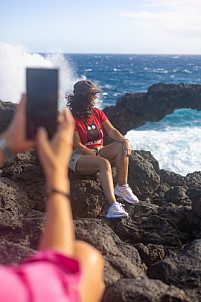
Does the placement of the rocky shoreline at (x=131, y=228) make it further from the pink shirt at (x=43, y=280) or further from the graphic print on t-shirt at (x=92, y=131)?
the pink shirt at (x=43, y=280)

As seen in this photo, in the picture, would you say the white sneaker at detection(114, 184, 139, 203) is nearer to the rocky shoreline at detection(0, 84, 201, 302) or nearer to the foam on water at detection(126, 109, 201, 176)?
the rocky shoreline at detection(0, 84, 201, 302)

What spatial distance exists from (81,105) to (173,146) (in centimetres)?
1100

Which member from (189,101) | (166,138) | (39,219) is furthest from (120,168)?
(166,138)

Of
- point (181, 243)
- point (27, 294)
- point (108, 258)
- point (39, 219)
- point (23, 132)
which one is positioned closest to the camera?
point (27, 294)

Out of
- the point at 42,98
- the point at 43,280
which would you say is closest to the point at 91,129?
the point at 42,98

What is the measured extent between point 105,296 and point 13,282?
47.9 inches

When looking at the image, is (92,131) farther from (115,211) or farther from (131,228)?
(131,228)

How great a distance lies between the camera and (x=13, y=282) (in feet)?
3.08

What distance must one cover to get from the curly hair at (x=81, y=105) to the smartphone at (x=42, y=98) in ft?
7.92

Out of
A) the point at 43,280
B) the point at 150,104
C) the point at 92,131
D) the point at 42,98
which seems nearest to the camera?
the point at 43,280

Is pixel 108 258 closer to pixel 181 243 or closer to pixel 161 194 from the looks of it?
pixel 181 243

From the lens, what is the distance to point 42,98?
4.09 ft

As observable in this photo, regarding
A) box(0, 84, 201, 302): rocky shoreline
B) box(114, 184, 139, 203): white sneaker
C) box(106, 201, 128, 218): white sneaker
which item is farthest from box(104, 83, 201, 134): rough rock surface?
box(106, 201, 128, 218): white sneaker

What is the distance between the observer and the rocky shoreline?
2.08m
